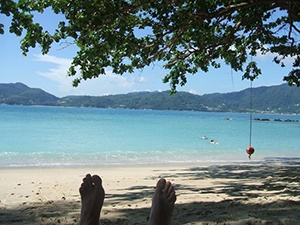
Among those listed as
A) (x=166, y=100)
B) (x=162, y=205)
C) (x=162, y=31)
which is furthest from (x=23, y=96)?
(x=162, y=205)

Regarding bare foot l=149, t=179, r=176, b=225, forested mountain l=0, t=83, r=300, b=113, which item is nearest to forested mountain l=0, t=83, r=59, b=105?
forested mountain l=0, t=83, r=300, b=113

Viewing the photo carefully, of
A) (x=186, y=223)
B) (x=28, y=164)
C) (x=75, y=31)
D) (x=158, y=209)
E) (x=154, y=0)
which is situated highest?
(x=154, y=0)

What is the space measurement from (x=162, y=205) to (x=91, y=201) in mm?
607

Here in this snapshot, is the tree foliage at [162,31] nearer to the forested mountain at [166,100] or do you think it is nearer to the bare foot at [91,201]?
the bare foot at [91,201]

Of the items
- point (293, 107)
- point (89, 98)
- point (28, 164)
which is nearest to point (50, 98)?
point (89, 98)

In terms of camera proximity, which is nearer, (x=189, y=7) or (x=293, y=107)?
(x=189, y=7)

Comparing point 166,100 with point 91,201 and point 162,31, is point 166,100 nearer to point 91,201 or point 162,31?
point 162,31

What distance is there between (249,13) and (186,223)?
5.38m

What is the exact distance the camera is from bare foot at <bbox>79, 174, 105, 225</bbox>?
2.75m

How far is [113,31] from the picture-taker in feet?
22.2

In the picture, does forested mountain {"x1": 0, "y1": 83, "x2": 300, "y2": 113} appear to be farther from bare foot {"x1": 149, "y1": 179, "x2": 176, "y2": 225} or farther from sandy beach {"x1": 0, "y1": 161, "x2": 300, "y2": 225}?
bare foot {"x1": 149, "y1": 179, "x2": 176, "y2": 225}

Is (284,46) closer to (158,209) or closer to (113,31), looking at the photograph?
(113,31)

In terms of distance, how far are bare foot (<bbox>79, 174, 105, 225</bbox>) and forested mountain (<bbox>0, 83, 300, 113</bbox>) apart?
14064 centimetres

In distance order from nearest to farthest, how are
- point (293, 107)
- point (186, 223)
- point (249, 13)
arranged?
point (186, 223) < point (249, 13) < point (293, 107)
